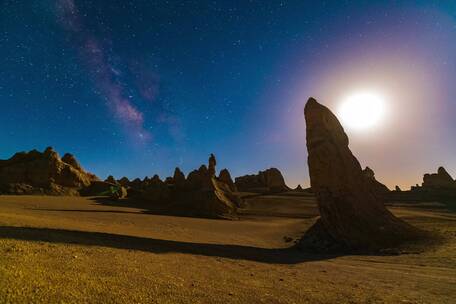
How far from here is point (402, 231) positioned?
22.4m

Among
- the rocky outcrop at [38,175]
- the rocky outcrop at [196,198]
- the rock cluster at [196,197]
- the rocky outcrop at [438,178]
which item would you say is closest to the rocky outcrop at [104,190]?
the rocky outcrop at [38,175]

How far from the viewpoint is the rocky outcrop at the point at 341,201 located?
2247 centimetres

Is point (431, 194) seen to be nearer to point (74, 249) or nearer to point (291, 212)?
point (291, 212)

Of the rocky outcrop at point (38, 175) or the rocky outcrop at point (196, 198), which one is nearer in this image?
the rocky outcrop at point (196, 198)

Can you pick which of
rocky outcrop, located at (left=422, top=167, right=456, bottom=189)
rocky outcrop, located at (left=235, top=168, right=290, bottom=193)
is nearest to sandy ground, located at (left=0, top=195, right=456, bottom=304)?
rocky outcrop, located at (left=235, top=168, right=290, bottom=193)

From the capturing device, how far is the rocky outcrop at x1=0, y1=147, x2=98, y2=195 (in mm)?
51469

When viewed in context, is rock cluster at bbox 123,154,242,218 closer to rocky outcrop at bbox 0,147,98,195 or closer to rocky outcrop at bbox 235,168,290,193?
rocky outcrop at bbox 0,147,98,195

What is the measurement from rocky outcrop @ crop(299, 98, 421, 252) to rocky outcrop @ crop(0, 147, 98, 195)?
156 ft

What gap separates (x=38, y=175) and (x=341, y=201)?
52018 millimetres

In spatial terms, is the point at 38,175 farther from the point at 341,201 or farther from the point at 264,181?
the point at 264,181

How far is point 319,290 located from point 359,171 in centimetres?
1935

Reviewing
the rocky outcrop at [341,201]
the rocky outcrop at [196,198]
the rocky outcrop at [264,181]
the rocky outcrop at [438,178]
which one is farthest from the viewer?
the rocky outcrop at [438,178]

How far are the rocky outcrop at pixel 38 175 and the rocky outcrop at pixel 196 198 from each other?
14.7 metres

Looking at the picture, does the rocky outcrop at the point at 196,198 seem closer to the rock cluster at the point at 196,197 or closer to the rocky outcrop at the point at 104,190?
the rock cluster at the point at 196,197
